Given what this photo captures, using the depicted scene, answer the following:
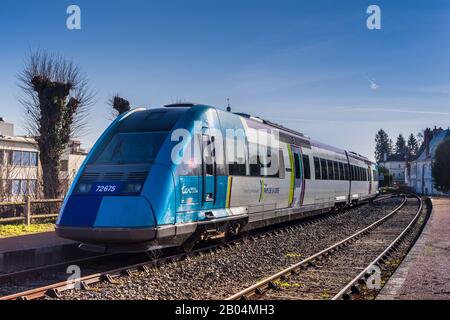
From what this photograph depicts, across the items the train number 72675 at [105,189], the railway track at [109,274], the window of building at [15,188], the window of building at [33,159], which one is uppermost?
the window of building at [33,159]

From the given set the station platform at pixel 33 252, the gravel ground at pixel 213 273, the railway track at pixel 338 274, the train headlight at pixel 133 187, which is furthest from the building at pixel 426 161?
the train headlight at pixel 133 187

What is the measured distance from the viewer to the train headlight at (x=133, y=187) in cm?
893

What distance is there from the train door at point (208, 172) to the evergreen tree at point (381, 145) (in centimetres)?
15592

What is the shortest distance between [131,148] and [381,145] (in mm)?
159297

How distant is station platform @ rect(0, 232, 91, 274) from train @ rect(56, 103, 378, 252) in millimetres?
1970

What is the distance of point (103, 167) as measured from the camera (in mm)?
9617

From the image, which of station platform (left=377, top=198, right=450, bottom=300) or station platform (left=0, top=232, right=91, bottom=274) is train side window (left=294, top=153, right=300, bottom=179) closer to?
station platform (left=377, top=198, right=450, bottom=300)

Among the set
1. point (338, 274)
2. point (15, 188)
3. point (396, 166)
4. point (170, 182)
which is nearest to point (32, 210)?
point (15, 188)

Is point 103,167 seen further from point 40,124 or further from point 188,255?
point 40,124

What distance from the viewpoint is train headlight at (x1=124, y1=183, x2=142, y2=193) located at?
8.93 meters

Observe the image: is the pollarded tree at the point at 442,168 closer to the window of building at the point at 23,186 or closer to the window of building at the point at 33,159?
the window of building at the point at 33,159

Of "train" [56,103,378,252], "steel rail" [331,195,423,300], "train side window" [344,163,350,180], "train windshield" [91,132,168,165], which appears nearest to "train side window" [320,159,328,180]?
"train side window" [344,163,350,180]

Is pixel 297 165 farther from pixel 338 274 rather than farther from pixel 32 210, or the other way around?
pixel 32 210

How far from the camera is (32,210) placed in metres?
18.9
